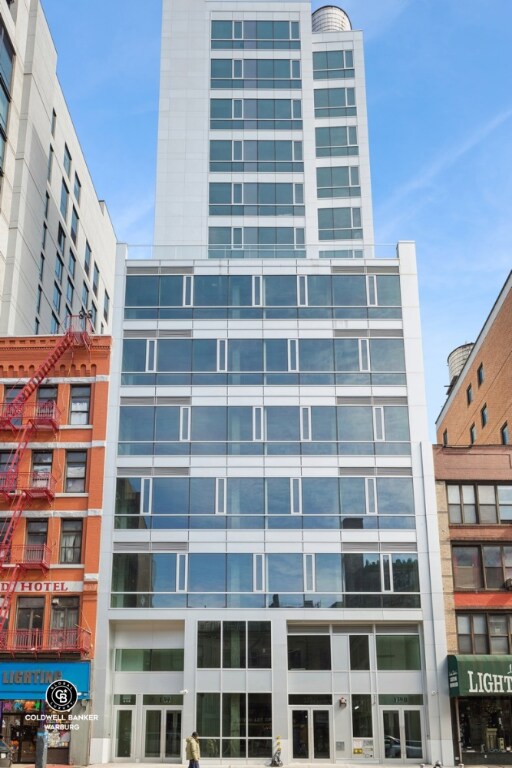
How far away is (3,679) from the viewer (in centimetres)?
3766

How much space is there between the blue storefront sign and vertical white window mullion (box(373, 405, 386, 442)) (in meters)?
16.9

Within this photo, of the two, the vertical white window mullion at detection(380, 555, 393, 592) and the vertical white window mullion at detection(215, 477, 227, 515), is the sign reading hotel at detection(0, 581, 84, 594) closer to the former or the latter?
the vertical white window mullion at detection(215, 477, 227, 515)

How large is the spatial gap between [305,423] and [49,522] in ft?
42.6

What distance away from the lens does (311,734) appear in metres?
38.2

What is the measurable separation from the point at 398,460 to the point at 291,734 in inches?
527

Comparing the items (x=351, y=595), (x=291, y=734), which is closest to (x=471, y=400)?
(x=351, y=595)

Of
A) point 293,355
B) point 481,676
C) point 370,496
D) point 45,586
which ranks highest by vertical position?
point 293,355

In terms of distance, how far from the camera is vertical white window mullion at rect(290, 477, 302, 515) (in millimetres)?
41000

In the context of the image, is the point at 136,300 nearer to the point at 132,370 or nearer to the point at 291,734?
the point at 132,370

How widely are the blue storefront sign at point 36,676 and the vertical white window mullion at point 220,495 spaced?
29.3 feet

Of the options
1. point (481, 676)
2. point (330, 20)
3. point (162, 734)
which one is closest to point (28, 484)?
point (162, 734)

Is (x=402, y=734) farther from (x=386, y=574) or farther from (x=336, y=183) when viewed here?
(x=336, y=183)

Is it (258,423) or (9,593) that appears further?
(258,423)

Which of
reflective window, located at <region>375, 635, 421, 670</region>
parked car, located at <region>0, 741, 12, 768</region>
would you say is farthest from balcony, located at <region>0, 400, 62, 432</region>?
reflective window, located at <region>375, 635, 421, 670</region>
